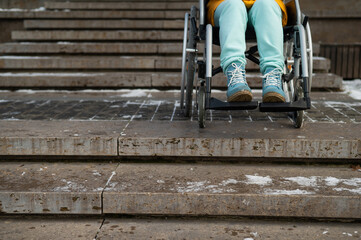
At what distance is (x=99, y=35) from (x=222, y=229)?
4259mm

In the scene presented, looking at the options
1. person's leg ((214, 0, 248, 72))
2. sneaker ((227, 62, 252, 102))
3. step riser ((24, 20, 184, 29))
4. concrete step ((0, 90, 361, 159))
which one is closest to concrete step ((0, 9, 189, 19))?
step riser ((24, 20, 184, 29))

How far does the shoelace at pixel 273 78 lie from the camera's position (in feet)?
8.61

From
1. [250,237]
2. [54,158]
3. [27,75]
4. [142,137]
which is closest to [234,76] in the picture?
[142,137]

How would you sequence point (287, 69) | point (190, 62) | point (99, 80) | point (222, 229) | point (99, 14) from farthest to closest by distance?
point (99, 14), point (99, 80), point (287, 69), point (190, 62), point (222, 229)

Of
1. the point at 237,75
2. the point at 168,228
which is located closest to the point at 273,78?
the point at 237,75

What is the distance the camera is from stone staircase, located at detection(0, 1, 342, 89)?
16.0 ft

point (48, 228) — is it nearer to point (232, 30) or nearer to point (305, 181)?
point (305, 181)

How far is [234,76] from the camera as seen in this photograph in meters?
2.63

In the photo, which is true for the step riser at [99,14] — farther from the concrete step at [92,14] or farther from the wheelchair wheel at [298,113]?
the wheelchair wheel at [298,113]

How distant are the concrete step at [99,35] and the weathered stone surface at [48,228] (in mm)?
3910

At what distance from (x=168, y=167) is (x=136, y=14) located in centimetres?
437

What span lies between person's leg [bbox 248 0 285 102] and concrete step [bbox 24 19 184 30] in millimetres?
3532

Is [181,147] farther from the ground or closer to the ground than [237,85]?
closer to the ground

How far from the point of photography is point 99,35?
5.93 m
